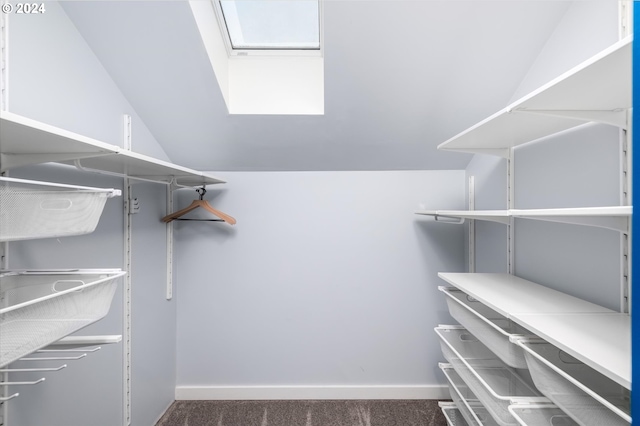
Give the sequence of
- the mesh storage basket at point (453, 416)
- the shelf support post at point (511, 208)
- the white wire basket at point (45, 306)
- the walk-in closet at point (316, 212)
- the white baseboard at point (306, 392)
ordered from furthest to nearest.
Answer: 1. the white baseboard at point (306, 392)
2. the mesh storage basket at point (453, 416)
3. the shelf support post at point (511, 208)
4. the walk-in closet at point (316, 212)
5. the white wire basket at point (45, 306)

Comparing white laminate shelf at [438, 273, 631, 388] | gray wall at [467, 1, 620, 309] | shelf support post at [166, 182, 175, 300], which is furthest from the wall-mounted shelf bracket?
shelf support post at [166, 182, 175, 300]

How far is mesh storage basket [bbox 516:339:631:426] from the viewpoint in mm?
842

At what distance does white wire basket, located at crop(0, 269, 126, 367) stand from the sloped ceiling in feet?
3.65

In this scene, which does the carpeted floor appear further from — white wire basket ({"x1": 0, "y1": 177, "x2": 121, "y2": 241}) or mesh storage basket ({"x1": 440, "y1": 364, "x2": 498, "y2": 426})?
white wire basket ({"x1": 0, "y1": 177, "x2": 121, "y2": 241})

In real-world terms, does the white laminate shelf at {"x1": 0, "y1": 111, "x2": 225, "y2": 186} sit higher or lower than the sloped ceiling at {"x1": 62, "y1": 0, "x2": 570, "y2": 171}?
lower

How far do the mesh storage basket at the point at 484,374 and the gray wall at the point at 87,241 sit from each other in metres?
1.68

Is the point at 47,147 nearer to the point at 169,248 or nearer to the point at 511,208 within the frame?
the point at 169,248

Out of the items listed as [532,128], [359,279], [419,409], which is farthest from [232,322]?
[532,128]

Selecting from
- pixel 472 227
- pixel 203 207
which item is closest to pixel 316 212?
pixel 203 207

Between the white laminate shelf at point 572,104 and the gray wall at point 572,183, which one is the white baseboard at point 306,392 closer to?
the gray wall at point 572,183

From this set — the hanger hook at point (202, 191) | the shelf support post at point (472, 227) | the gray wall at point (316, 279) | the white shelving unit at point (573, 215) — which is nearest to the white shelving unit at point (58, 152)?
the hanger hook at point (202, 191)

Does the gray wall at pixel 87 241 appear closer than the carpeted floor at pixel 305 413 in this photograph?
Yes

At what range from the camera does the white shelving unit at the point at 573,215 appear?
760mm

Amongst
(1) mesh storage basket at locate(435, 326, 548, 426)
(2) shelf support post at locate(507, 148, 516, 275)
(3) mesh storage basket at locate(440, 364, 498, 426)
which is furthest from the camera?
(2) shelf support post at locate(507, 148, 516, 275)
